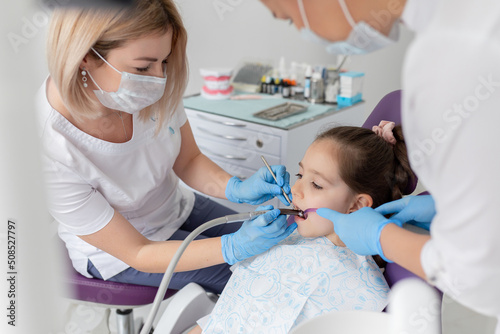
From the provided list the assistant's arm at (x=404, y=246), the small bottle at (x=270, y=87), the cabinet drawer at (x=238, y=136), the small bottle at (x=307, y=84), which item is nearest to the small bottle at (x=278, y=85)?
the small bottle at (x=270, y=87)

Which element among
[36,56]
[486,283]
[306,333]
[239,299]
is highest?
[36,56]

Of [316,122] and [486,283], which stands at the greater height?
[486,283]

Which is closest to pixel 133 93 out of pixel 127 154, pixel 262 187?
pixel 127 154

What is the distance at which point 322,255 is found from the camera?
1.20 meters

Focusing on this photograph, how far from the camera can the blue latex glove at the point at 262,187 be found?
4.46 ft

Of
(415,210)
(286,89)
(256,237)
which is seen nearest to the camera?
(415,210)

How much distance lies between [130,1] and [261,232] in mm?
Answer: 795

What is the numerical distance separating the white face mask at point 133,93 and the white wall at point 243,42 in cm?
104

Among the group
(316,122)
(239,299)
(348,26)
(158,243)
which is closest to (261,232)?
(239,299)

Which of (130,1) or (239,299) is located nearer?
(130,1)

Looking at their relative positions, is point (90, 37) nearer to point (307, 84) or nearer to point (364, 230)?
point (364, 230)

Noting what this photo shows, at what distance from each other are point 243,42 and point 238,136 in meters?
0.58

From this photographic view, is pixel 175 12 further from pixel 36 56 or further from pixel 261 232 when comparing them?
pixel 36 56

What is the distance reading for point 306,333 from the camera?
26.4 inches
